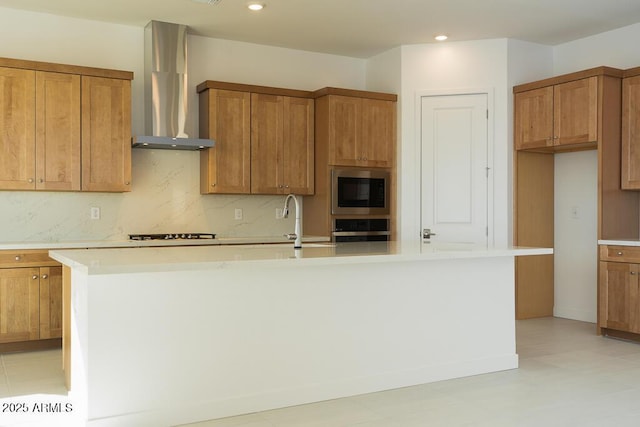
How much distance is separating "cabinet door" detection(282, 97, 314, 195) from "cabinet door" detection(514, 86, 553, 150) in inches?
79.5

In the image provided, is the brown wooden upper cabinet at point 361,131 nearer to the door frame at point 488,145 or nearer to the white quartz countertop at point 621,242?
the door frame at point 488,145

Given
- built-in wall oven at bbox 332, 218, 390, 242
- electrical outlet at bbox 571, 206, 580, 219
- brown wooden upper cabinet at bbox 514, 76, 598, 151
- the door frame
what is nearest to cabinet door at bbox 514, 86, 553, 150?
brown wooden upper cabinet at bbox 514, 76, 598, 151

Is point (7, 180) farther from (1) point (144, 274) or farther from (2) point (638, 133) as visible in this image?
(2) point (638, 133)

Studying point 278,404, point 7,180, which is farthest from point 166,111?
point 278,404

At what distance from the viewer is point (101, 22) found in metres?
5.41

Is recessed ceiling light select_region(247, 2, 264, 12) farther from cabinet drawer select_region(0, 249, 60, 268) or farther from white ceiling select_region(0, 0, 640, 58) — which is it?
cabinet drawer select_region(0, 249, 60, 268)

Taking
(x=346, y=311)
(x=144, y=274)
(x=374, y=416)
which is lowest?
(x=374, y=416)

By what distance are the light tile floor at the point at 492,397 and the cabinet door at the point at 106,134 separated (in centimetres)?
145

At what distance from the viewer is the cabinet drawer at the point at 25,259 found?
459 cm

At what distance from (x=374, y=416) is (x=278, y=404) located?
53 centimetres

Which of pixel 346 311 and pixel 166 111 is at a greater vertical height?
pixel 166 111

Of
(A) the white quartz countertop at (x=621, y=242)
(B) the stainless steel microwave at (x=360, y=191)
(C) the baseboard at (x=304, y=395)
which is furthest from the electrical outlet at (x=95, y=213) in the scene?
(A) the white quartz countertop at (x=621, y=242)

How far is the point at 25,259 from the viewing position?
15.3 ft

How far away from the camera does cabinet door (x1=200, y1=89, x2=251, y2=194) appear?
5.57m
